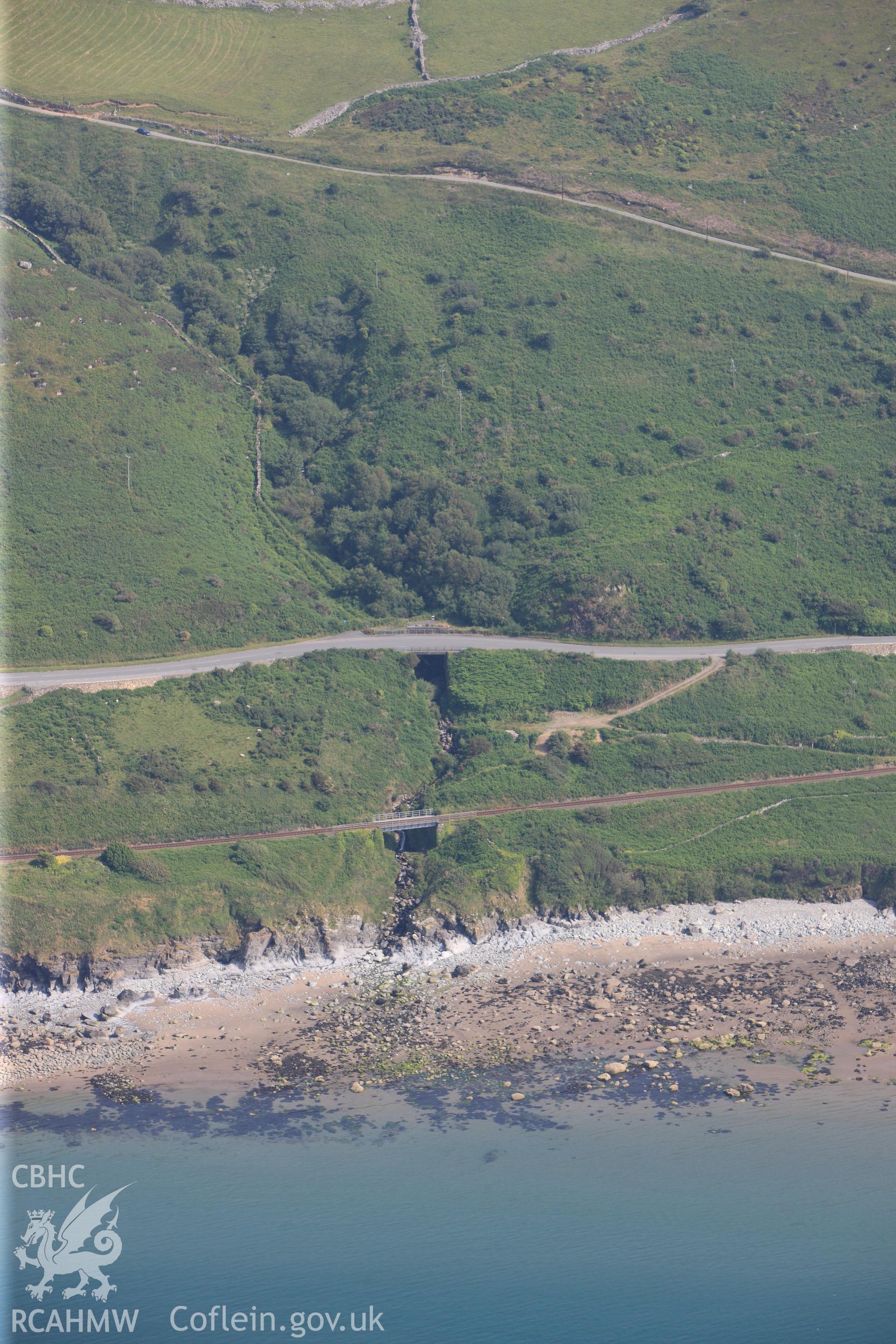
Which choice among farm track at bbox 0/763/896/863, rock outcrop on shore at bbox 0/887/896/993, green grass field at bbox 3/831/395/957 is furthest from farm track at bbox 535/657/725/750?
green grass field at bbox 3/831/395/957

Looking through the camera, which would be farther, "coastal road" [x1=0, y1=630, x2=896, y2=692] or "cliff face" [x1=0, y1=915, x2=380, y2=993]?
"coastal road" [x1=0, y1=630, x2=896, y2=692]

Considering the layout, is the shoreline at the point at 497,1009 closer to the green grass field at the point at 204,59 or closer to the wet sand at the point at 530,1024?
the wet sand at the point at 530,1024

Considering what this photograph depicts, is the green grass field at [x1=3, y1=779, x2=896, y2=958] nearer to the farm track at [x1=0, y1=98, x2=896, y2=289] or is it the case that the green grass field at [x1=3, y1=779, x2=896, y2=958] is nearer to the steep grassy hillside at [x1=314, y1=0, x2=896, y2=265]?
the farm track at [x1=0, y1=98, x2=896, y2=289]

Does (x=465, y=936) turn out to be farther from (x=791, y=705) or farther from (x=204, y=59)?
(x=204, y=59)

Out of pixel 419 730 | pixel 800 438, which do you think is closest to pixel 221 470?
pixel 419 730

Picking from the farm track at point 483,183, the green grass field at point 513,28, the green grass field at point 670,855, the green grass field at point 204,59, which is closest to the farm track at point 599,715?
the green grass field at point 670,855

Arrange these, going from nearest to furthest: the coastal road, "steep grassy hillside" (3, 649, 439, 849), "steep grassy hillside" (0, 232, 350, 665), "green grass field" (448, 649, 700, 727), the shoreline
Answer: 1. the shoreline
2. "steep grassy hillside" (3, 649, 439, 849)
3. "green grass field" (448, 649, 700, 727)
4. the coastal road
5. "steep grassy hillside" (0, 232, 350, 665)

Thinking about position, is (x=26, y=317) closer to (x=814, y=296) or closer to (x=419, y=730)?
(x=419, y=730)
